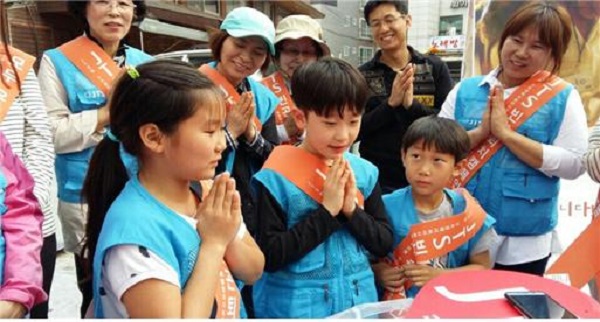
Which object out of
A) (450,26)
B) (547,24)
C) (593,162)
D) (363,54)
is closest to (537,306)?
(593,162)

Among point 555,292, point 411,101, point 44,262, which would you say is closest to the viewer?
point 555,292

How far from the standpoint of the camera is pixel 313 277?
1401 millimetres

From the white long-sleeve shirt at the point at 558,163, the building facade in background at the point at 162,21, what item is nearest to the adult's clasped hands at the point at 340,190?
the white long-sleeve shirt at the point at 558,163

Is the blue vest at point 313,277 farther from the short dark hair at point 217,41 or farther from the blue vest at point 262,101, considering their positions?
the short dark hair at point 217,41

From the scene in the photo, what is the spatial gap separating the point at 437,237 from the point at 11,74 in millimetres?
1376

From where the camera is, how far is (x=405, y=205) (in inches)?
65.5

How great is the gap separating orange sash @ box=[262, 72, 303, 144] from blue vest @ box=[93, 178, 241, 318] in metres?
1.15

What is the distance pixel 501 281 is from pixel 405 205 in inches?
22.7

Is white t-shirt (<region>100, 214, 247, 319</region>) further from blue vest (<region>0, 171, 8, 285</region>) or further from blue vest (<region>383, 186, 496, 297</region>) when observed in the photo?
blue vest (<region>383, 186, 496, 297</region>)

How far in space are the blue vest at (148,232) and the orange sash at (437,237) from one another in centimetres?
73

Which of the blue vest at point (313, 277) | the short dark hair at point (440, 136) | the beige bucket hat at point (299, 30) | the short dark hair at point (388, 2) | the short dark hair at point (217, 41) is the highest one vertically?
the short dark hair at point (388, 2)

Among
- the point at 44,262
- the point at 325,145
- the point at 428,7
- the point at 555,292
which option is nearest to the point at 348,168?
the point at 325,145

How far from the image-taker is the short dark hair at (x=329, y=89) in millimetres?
1433

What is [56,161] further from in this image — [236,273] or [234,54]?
[236,273]
